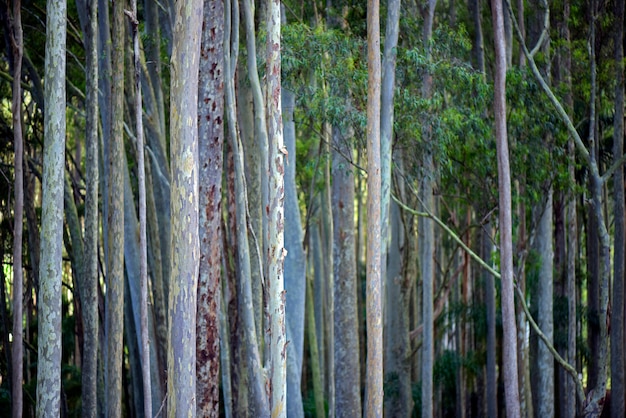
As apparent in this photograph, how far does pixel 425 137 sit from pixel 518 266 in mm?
3308

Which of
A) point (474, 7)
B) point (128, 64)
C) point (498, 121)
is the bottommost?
point (498, 121)

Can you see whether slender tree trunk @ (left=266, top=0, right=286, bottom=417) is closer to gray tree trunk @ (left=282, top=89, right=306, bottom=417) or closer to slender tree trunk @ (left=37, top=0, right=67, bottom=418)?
slender tree trunk @ (left=37, top=0, right=67, bottom=418)

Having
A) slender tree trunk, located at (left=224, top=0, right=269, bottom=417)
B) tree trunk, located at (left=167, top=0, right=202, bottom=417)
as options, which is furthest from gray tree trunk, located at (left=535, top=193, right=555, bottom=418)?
tree trunk, located at (left=167, top=0, right=202, bottom=417)

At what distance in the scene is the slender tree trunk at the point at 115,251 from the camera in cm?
1225

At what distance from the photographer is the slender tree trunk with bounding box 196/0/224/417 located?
1059 cm

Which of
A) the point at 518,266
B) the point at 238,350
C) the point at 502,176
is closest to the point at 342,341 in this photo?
the point at 238,350

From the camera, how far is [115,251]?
12.4 meters

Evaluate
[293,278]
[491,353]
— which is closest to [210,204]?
[293,278]

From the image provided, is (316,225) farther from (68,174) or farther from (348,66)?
(348,66)

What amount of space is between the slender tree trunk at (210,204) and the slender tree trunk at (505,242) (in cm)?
427

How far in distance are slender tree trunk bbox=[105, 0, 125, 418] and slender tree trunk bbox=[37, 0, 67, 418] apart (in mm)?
1809

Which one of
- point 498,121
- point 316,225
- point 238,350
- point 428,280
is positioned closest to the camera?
point 498,121

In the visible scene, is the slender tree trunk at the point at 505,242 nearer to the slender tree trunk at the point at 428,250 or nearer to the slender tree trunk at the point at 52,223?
the slender tree trunk at the point at 428,250

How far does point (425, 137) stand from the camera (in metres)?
15.3
